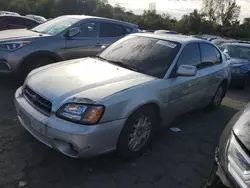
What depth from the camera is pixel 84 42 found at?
20.8ft

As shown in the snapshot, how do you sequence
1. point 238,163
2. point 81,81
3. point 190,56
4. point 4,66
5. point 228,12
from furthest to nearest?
point 228,12 < point 4,66 < point 190,56 < point 81,81 < point 238,163

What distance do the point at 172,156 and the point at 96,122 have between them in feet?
4.50

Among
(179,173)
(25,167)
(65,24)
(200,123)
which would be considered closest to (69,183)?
(25,167)

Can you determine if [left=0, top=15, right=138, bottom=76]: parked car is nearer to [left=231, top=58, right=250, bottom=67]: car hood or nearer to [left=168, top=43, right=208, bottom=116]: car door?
[left=168, top=43, right=208, bottom=116]: car door

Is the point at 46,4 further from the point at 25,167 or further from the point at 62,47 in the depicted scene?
the point at 25,167

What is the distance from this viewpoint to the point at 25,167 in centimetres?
312

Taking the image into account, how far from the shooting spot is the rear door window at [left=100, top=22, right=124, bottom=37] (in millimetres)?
6848

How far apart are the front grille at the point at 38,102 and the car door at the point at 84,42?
271 centimetres

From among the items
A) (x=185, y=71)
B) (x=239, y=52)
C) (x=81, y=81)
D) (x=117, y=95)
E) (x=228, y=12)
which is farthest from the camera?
(x=228, y=12)

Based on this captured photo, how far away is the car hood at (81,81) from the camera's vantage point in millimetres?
3090

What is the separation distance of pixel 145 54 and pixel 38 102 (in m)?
1.75

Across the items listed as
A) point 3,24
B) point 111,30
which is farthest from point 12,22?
point 111,30

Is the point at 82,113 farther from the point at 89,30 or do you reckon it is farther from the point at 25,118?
the point at 89,30

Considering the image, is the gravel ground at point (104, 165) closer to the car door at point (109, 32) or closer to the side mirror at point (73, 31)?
the side mirror at point (73, 31)
